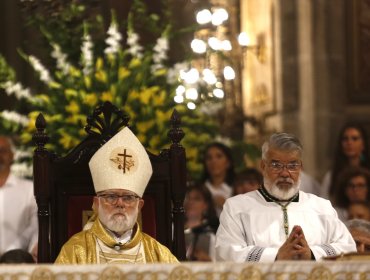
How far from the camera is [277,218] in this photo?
680cm

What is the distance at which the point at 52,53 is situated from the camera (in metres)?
9.66

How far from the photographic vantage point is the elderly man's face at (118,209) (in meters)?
5.96

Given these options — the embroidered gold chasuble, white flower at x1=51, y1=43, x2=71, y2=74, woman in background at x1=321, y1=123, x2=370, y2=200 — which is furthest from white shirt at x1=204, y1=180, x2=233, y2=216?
the embroidered gold chasuble

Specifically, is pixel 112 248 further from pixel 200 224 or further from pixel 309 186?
pixel 309 186

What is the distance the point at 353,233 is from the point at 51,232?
1.64m

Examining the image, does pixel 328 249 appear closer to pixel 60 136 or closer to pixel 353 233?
pixel 353 233

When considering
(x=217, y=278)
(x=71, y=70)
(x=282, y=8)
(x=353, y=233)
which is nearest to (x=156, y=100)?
(x=71, y=70)

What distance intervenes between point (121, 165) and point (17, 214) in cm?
298

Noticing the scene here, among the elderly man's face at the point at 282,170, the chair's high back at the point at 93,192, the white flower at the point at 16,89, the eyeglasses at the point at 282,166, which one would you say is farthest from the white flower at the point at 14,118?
the eyeglasses at the point at 282,166

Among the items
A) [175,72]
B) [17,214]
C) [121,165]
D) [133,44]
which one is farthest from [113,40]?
[121,165]

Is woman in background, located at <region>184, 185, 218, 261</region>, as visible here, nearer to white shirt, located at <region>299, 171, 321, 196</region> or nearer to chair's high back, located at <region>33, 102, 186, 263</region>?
white shirt, located at <region>299, 171, 321, 196</region>

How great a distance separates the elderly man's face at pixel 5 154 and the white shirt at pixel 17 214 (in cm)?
15

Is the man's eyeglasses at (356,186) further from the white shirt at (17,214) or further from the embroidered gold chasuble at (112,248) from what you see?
the embroidered gold chasuble at (112,248)

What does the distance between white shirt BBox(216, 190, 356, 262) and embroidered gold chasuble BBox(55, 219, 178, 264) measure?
0.53 meters
